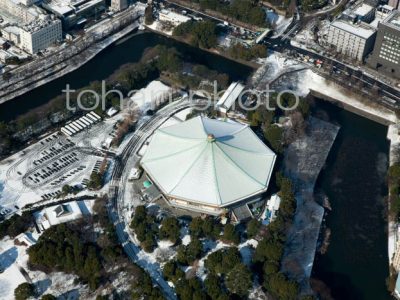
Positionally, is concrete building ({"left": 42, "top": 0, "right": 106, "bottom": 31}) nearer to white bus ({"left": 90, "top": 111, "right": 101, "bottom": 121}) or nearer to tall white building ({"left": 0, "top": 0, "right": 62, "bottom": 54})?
tall white building ({"left": 0, "top": 0, "right": 62, "bottom": 54})

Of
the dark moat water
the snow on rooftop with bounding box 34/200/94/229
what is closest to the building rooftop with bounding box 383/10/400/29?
the dark moat water

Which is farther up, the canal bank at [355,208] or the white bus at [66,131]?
the canal bank at [355,208]

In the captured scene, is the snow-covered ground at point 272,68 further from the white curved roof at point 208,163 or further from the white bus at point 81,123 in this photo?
the white bus at point 81,123

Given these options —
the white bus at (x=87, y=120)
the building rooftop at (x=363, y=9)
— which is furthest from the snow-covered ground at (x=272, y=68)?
the white bus at (x=87, y=120)

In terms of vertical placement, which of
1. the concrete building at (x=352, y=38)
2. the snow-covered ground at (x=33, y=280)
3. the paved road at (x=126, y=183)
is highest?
the concrete building at (x=352, y=38)

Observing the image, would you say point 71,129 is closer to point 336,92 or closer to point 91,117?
point 91,117

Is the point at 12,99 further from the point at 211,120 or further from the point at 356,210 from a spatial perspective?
the point at 356,210

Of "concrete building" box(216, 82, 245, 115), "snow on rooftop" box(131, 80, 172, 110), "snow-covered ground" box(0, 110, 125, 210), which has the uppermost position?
"concrete building" box(216, 82, 245, 115)

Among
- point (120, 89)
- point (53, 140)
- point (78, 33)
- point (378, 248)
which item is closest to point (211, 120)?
point (120, 89)
